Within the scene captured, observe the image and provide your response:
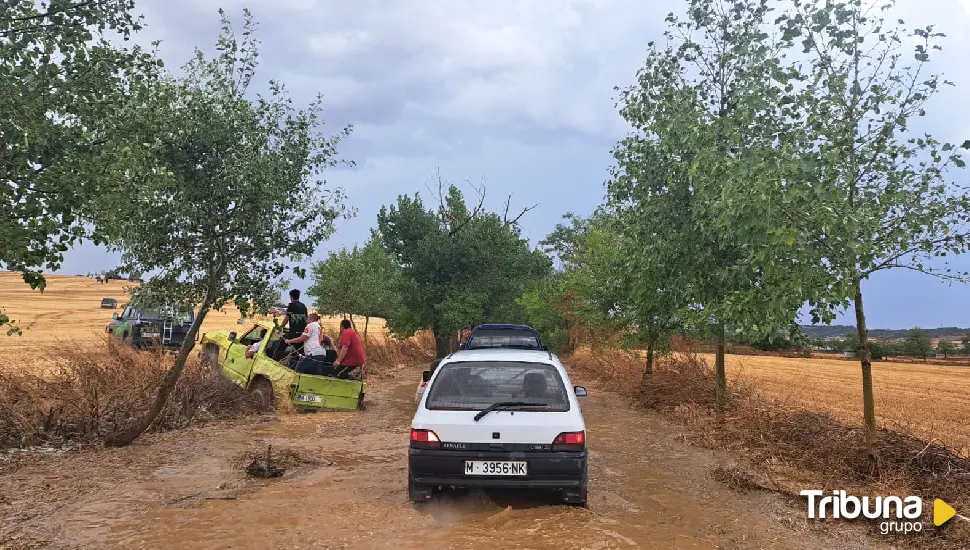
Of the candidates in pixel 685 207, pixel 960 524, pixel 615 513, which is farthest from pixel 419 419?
pixel 685 207

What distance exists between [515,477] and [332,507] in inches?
82.4

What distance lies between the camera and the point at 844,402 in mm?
20000

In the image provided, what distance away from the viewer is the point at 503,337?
1694 cm

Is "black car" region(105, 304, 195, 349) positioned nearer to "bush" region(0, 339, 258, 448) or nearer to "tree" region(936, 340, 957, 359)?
"bush" region(0, 339, 258, 448)

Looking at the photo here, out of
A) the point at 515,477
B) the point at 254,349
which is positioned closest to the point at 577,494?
the point at 515,477

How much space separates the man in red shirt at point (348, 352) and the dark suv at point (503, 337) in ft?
10.8

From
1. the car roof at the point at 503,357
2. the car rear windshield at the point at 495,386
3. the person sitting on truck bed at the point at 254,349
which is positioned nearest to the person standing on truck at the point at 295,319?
the person sitting on truck bed at the point at 254,349

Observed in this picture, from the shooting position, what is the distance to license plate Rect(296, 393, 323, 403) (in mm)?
12883

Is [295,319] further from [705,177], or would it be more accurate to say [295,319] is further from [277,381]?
[705,177]

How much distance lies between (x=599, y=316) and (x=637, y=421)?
6806 mm

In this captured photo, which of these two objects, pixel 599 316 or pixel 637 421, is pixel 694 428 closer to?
pixel 637 421

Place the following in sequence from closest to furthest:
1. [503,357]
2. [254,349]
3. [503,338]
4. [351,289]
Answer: [503,357] → [254,349] → [503,338] → [351,289]

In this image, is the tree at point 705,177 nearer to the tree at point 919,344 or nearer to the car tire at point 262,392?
the car tire at point 262,392

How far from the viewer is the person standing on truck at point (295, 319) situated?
1223 centimetres
